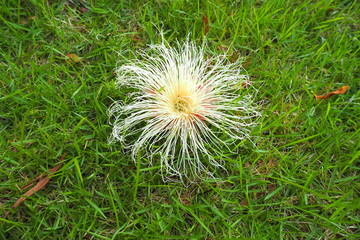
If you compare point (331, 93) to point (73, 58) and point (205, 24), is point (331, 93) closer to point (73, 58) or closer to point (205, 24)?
point (205, 24)

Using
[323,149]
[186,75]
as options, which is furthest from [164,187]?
[323,149]

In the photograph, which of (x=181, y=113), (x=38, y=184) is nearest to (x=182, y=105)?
(x=181, y=113)

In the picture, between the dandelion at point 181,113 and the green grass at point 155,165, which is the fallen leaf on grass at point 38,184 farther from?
the dandelion at point 181,113

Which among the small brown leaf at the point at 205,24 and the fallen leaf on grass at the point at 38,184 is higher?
the small brown leaf at the point at 205,24

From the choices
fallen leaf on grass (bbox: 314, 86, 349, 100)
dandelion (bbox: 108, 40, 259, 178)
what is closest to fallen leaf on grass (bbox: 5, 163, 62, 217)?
dandelion (bbox: 108, 40, 259, 178)

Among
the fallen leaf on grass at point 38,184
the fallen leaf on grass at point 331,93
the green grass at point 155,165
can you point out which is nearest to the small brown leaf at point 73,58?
the green grass at point 155,165

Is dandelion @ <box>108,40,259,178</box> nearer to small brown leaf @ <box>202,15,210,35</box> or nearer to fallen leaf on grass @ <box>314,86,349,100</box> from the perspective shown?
small brown leaf @ <box>202,15,210,35</box>
